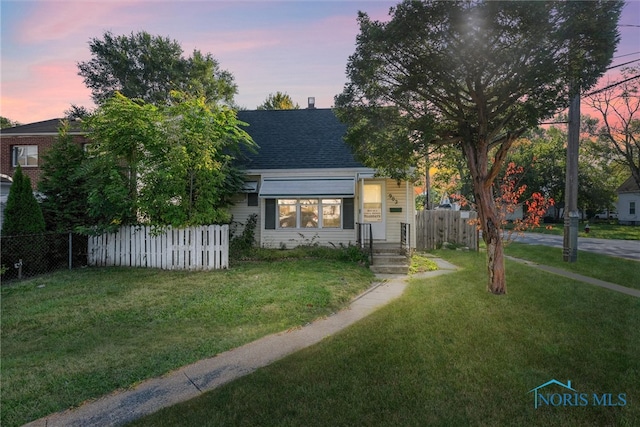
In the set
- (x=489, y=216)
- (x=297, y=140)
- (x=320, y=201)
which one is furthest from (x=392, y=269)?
(x=297, y=140)

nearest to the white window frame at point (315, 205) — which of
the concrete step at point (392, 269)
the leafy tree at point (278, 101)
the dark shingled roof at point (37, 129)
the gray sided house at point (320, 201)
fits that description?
the gray sided house at point (320, 201)

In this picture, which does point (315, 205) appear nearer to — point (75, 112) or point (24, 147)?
point (24, 147)

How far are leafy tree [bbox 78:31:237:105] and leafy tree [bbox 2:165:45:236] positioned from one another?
12.3 m

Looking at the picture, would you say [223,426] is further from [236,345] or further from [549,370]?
[549,370]

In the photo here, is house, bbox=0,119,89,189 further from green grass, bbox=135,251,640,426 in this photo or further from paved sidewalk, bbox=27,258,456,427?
green grass, bbox=135,251,640,426

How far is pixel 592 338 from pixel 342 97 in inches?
244

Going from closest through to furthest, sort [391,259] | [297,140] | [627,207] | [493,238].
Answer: [493,238] → [391,259] → [297,140] → [627,207]

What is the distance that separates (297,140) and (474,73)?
8996 millimetres

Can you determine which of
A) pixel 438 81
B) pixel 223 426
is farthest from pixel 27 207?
pixel 438 81

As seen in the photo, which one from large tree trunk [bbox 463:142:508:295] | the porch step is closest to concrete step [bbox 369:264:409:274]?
the porch step

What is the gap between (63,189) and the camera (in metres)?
9.62

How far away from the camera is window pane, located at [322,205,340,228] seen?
40.6 feet

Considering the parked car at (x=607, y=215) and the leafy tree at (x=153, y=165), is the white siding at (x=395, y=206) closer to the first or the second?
the leafy tree at (x=153, y=165)

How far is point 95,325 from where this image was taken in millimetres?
4980
